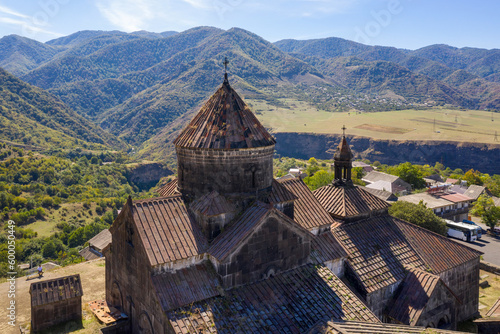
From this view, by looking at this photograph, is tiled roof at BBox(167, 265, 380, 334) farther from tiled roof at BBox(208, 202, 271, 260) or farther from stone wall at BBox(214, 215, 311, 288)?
tiled roof at BBox(208, 202, 271, 260)

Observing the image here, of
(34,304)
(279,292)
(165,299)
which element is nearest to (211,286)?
(165,299)

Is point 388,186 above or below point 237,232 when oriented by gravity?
below

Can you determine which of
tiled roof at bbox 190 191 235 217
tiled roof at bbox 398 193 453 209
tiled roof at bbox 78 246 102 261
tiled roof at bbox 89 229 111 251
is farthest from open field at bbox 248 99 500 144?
tiled roof at bbox 190 191 235 217

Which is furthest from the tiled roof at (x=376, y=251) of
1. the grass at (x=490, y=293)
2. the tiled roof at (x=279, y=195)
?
the grass at (x=490, y=293)

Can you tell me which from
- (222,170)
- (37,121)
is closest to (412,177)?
(222,170)

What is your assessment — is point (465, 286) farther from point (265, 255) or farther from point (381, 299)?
point (265, 255)

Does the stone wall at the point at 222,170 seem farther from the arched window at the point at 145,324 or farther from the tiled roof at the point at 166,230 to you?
the arched window at the point at 145,324

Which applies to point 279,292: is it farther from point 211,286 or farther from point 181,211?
point 181,211
